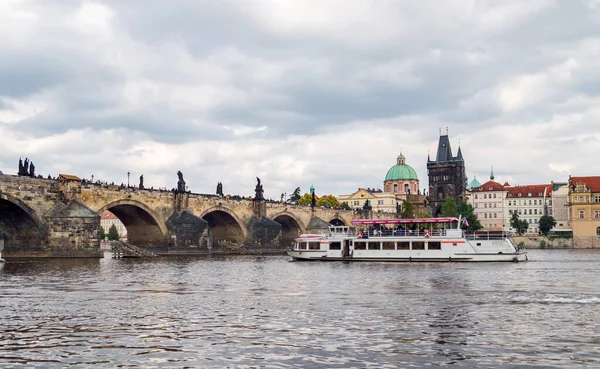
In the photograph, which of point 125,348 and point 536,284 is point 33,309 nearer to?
point 125,348

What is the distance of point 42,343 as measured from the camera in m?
15.4

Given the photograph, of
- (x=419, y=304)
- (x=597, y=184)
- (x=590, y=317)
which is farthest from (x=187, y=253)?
(x=597, y=184)

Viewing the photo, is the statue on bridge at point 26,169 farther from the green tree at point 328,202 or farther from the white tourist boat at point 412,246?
the green tree at point 328,202

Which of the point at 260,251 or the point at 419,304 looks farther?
the point at 260,251

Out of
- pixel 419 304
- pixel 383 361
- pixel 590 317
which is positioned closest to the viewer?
pixel 383 361

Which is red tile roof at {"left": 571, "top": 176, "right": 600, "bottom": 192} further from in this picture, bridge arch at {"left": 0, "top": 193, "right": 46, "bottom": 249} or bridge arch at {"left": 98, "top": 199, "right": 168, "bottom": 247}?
bridge arch at {"left": 0, "top": 193, "right": 46, "bottom": 249}

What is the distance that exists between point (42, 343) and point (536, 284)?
2320 centimetres

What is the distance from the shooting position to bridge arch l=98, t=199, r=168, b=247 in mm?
64375

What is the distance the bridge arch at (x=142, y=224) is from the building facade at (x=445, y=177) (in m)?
115

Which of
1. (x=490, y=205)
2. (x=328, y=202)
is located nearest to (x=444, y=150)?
(x=490, y=205)

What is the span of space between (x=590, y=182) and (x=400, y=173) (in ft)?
242

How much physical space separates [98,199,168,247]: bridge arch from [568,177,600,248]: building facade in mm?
70341

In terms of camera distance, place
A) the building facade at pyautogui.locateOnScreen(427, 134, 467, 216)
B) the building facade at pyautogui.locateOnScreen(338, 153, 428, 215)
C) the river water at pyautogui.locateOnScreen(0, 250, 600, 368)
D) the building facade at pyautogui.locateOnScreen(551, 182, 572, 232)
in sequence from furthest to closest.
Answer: the building facade at pyautogui.locateOnScreen(427, 134, 467, 216), the building facade at pyautogui.locateOnScreen(338, 153, 428, 215), the building facade at pyautogui.locateOnScreen(551, 182, 572, 232), the river water at pyautogui.locateOnScreen(0, 250, 600, 368)

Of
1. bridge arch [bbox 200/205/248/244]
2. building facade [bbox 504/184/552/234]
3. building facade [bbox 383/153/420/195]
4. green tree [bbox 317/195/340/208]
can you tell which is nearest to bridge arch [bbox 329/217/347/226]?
green tree [bbox 317/195/340/208]
